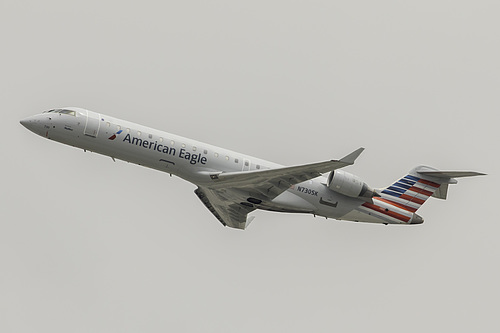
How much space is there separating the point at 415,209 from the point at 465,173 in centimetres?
437

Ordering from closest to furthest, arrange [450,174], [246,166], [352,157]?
[352,157], [246,166], [450,174]

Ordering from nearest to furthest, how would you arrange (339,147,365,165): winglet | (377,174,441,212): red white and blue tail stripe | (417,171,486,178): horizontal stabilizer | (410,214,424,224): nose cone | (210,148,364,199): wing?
(339,147,365,165): winglet, (210,148,364,199): wing, (417,171,486,178): horizontal stabilizer, (410,214,424,224): nose cone, (377,174,441,212): red white and blue tail stripe

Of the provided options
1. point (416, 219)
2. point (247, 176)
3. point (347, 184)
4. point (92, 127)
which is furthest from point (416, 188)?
point (92, 127)

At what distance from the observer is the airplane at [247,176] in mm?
32844

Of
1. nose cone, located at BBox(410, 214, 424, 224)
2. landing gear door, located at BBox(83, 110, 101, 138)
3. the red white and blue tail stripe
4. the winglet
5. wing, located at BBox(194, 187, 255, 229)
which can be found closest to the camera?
the winglet

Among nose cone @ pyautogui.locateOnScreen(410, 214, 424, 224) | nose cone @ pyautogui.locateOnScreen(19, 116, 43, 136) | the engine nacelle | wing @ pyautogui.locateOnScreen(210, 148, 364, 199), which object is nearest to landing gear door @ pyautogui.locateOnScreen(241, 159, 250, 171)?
wing @ pyautogui.locateOnScreen(210, 148, 364, 199)

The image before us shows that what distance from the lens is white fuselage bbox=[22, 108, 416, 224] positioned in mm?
32812

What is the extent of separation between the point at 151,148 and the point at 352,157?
8553 mm

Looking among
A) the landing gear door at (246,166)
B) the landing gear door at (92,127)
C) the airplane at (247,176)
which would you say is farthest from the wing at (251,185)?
the landing gear door at (92,127)

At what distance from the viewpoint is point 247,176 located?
33.4 meters

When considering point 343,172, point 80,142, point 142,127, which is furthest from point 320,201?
point 80,142

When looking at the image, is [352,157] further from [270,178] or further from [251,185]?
[251,185]

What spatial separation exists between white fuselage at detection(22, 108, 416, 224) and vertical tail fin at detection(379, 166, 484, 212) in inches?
168

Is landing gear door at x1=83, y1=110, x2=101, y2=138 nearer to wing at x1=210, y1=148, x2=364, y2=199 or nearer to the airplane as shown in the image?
the airplane
